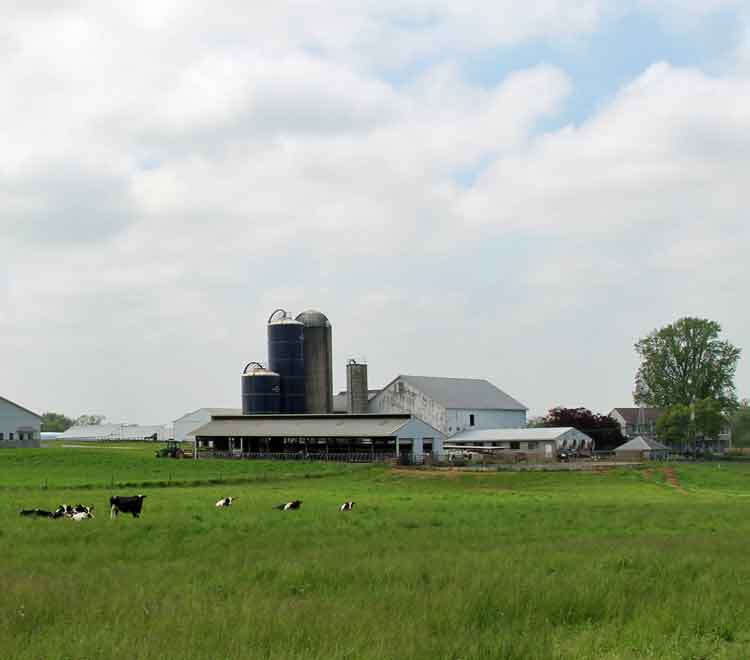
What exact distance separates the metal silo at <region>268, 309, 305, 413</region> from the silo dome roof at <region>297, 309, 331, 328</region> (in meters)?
3.25

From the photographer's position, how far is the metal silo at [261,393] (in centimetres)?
11306

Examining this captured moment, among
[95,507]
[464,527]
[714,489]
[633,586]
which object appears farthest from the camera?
[714,489]

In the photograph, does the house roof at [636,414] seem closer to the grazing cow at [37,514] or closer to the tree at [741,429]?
the tree at [741,429]

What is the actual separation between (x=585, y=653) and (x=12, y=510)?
26678mm

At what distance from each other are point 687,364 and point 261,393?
57341mm

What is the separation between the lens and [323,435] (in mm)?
95250

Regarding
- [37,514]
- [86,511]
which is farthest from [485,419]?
[37,514]

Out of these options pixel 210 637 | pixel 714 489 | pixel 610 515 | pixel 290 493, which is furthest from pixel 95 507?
pixel 714 489

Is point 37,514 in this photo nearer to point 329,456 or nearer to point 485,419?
point 329,456

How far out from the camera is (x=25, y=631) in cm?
1243

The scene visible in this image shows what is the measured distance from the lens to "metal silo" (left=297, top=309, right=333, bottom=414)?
116750 millimetres

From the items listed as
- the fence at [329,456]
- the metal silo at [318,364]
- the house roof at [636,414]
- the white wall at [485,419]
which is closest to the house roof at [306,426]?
the fence at [329,456]

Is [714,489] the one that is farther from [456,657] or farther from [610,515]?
[456,657]

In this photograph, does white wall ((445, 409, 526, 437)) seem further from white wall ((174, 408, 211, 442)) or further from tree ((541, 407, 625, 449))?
white wall ((174, 408, 211, 442))
